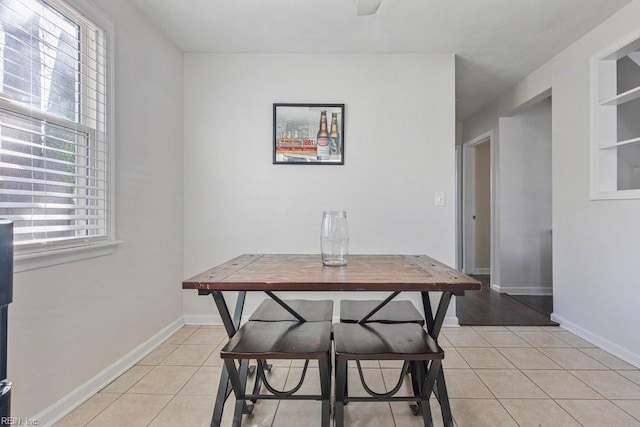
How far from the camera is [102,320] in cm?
204

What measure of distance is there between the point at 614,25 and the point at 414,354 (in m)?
2.81

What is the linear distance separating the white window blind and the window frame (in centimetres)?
1

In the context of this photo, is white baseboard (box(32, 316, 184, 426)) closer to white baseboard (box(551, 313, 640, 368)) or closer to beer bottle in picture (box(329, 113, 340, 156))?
beer bottle in picture (box(329, 113, 340, 156))

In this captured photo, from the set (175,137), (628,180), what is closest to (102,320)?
(175,137)

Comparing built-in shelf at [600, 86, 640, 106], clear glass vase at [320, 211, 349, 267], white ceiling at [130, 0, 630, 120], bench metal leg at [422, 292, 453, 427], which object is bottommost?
bench metal leg at [422, 292, 453, 427]

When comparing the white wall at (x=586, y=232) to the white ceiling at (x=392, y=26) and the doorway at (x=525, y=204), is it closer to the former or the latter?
the white ceiling at (x=392, y=26)

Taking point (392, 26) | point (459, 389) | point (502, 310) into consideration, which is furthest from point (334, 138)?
point (502, 310)

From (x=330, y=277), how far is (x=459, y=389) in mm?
1232

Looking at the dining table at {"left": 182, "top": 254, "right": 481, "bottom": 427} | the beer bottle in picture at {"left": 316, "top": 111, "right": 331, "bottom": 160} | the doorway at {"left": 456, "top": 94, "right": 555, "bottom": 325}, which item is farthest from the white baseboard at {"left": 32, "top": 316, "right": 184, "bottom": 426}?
the doorway at {"left": 456, "top": 94, "right": 555, "bottom": 325}

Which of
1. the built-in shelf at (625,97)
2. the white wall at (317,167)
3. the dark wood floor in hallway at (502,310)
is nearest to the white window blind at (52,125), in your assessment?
the white wall at (317,167)

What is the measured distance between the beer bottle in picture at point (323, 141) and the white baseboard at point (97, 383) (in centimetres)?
193

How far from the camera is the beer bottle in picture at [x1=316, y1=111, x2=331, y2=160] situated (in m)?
3.10

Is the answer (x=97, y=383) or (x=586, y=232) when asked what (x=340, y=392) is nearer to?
(x=97, y=383)

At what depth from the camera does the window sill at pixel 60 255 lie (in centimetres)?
151
